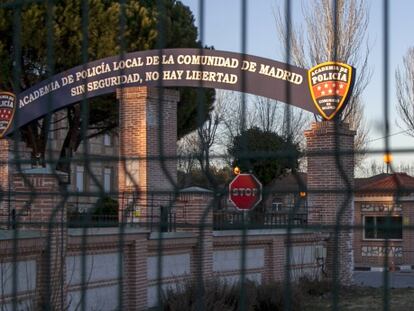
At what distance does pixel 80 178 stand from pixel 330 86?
1050mm

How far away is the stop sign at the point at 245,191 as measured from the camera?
253cm

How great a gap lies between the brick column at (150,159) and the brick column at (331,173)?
18.6 inches

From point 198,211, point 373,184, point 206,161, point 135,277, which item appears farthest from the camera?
point 135,277

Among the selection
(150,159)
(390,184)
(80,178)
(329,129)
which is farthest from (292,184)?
(80,178)

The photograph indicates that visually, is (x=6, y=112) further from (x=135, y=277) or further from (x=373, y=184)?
(x=135, y=277)

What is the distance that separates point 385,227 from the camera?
7.32 ft

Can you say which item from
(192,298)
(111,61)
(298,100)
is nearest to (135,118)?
(111,61)

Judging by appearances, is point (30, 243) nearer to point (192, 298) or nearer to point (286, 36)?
point (192, 298)

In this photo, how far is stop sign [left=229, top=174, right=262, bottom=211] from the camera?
2531mm

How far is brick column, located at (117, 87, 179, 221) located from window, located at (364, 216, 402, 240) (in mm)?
682

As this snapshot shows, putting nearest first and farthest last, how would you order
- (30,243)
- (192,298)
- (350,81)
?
1. (350,81)
2. (30,243)
3. (192,298)

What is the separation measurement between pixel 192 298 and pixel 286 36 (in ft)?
27.1

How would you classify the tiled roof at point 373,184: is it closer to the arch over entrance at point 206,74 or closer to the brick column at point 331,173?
the brick column at point 331,173

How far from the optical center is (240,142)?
2.60m
